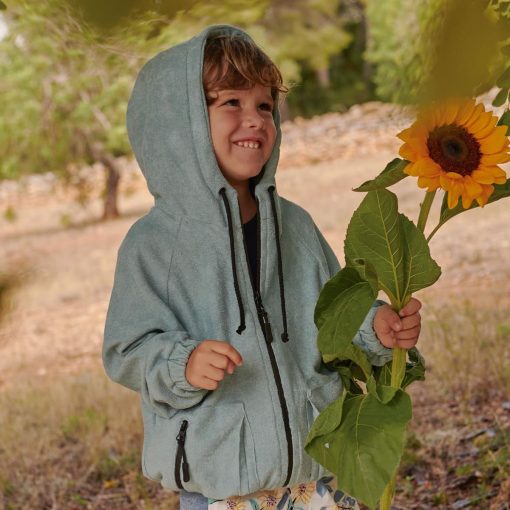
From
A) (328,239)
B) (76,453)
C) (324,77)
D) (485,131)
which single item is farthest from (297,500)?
(324,77)

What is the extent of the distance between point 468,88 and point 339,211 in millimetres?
9851

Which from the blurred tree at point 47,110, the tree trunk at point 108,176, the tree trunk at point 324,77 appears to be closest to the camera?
the blurred tree at point 47,110

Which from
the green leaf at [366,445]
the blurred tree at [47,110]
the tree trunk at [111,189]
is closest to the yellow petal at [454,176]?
the green leaf at [366,445]

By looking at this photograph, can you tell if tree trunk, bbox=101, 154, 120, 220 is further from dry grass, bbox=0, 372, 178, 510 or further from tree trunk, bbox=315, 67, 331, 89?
tree trunk, bbox=315, 67, 331, 89

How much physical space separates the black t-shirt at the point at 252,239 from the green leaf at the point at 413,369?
0.31m

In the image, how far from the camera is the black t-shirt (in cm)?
168

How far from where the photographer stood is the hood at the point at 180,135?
159 centimetres

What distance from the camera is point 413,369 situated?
5.18 ft

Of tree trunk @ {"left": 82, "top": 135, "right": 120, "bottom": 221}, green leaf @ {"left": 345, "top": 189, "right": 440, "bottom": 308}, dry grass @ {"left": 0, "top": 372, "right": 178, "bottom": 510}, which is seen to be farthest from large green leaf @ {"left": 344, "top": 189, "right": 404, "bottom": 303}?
tree trunk @ {"left": 82, "top": 135, "right": 120, "bottom": 221}

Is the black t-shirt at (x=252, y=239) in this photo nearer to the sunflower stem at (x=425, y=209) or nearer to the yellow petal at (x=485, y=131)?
the sunflower stem at (x=425, y=209)

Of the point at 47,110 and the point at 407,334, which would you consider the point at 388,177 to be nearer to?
the point at 407,334

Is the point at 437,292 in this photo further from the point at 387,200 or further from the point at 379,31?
the point at 379,31

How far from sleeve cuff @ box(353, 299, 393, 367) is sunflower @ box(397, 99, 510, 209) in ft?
1.14

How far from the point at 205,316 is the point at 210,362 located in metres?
0.22
